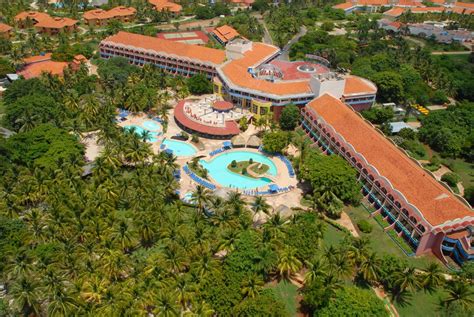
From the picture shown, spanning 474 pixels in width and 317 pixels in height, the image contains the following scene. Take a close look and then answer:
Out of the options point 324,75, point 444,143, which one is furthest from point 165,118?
point 444,143

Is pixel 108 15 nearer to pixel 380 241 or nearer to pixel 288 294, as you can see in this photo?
pixel 380 241

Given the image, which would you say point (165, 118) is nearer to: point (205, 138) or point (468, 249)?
point (205, 138)

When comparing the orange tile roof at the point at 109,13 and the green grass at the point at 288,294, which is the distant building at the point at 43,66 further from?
the green grass at the point at 288,294

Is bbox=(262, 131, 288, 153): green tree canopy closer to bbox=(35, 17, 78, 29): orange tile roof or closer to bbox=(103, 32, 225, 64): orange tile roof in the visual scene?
bbox=(103, 32, 225, 64): orange tile roof

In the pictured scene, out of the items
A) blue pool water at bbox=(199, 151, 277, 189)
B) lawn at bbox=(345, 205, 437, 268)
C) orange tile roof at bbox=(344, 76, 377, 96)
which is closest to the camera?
lawn at bbox=(345, 205, 437, 268)

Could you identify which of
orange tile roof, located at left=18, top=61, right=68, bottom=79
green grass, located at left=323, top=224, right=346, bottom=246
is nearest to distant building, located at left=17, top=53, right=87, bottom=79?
orange tile roof, located at left=18, top=61, right=68, bottom=79

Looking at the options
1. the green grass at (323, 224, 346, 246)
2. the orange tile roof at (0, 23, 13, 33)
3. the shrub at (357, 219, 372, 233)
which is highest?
the orange tile roof at (0, 23, 13, 33)
